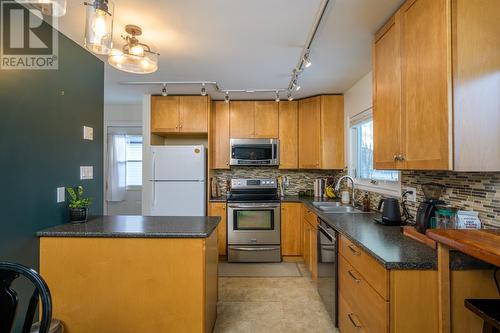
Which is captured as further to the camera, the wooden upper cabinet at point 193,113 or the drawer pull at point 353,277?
the wooden upper cabinet at point 193,113

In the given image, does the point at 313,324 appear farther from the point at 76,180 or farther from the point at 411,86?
the point at 76,180

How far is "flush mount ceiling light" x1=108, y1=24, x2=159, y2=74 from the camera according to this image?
5.77ft

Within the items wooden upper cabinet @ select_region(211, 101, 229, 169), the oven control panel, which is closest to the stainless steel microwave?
wooden upper cabinet @ select_region(211, 101, 229, 169)

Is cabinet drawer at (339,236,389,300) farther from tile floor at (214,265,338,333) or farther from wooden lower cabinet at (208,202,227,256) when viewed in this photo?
wooden lower cabinet at (208,202,227,256)

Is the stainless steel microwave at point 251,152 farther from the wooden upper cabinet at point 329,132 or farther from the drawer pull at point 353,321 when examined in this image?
the drawer pull at point 353,321

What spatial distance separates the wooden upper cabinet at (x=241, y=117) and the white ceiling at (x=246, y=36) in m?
0.74

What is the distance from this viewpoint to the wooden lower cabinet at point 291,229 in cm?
345

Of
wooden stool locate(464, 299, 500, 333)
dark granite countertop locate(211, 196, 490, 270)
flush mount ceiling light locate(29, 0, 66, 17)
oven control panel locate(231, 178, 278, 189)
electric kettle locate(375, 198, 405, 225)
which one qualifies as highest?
flush mount ceiling light locate(29, 0, 66, 17)

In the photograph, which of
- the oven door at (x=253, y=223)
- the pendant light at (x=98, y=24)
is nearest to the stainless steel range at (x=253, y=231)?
the oven door at (x=253, y=223)

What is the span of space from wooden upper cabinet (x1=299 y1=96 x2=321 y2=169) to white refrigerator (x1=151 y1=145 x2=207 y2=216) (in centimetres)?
151

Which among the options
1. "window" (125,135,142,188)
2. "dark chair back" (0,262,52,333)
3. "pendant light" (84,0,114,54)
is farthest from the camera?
"window" (125,135,142,188)

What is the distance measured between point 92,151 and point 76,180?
291mm

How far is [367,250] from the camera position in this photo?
4.47ft

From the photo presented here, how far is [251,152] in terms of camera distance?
369 cm
